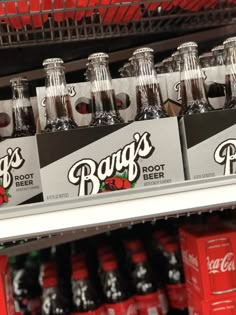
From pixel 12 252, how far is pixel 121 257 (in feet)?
1.31

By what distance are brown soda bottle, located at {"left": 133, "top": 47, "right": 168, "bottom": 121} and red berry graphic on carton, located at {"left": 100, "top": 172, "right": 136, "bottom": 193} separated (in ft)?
0.59

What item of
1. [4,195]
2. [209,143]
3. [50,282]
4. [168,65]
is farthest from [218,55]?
[50,282]

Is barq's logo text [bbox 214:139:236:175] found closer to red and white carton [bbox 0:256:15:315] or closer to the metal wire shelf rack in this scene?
the metal wire shelf rack

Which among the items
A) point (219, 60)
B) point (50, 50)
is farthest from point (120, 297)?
point (50, 50)

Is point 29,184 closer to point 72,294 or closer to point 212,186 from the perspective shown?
point 212,186

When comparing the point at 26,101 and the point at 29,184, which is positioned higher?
the point at 26,101

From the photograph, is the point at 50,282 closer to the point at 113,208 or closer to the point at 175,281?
the point at 175,281

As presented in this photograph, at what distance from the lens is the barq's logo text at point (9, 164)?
972 millimetres

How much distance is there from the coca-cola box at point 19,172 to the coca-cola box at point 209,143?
34cm

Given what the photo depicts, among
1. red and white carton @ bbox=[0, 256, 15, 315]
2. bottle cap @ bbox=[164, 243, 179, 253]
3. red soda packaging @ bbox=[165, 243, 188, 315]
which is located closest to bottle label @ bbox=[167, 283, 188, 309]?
red soda packaging @ bbox=[165, 243, 188, 315]

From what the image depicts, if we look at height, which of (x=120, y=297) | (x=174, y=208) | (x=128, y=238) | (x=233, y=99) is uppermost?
(x=233, y=99)

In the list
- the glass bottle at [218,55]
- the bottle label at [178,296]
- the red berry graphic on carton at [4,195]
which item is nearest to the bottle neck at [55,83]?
the red berry graphic on carton at [4,195]

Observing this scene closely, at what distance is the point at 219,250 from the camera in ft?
3.55

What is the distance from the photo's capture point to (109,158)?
3.08 feet
